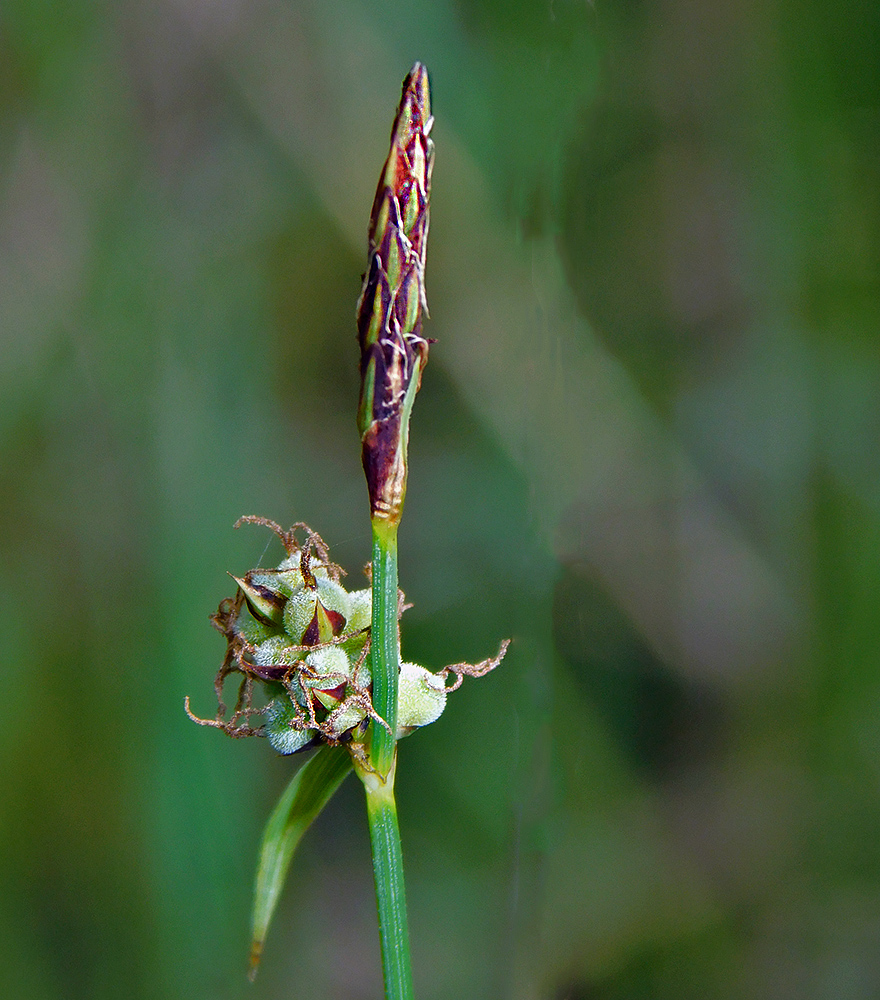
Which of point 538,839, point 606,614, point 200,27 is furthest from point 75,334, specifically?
point 538,839

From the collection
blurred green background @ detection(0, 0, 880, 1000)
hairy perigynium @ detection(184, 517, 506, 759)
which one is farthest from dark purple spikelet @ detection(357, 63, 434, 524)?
blurred green background @ detection(0, 0, 880, 1000)

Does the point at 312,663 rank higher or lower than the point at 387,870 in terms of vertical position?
higher

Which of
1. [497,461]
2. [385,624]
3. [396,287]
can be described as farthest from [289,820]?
[497,461]

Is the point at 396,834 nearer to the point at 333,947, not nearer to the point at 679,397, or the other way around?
the point at 679,397

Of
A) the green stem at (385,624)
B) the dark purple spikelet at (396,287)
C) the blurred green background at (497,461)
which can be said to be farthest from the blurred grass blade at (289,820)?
the blurred green background at (497,461)

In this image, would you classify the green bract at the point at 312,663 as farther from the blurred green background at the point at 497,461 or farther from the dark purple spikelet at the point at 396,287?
the blurred green background at the point at 497,461

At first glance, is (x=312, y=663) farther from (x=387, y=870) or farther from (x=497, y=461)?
(x=497, y=461)

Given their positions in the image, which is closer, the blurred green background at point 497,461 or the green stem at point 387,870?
the green stem at point 387,870
